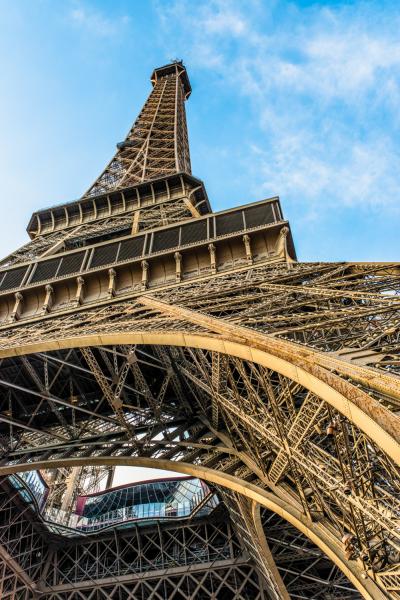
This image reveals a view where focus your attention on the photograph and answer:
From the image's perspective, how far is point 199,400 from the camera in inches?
648

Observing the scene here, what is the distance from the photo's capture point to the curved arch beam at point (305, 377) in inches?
218

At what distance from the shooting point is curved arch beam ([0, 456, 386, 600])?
8109 mm

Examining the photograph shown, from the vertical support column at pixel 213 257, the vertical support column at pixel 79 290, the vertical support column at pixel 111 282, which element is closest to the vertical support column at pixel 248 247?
Answer: the vertical support column at pixel 213 257

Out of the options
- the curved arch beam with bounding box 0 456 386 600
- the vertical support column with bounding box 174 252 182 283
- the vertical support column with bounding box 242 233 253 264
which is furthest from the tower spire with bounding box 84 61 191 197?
the curved arch beam with bounding box 0 456 386 600

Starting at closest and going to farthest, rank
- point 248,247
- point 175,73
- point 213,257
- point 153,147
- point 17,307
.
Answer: point 248,247 → point 213,257 → point 17,307 → point 153,147 → point 175,73

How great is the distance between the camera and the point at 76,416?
20172 millimetres

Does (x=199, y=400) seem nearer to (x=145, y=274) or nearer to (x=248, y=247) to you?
(x=145, y=274)

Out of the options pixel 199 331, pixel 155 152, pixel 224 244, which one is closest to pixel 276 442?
pixel 199 331

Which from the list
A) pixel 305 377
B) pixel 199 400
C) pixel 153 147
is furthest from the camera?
pixel 153 147

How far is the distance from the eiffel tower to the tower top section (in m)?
39.7

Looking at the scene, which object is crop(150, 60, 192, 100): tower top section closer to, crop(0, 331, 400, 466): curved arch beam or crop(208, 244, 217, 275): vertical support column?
crop(208, 244, 217, 275): vertical support column

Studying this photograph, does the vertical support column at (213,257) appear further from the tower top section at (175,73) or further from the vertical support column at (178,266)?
the tower top section at (175,73)

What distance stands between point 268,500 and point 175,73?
68.4 metres

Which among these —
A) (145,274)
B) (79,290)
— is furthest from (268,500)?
(79,290)
